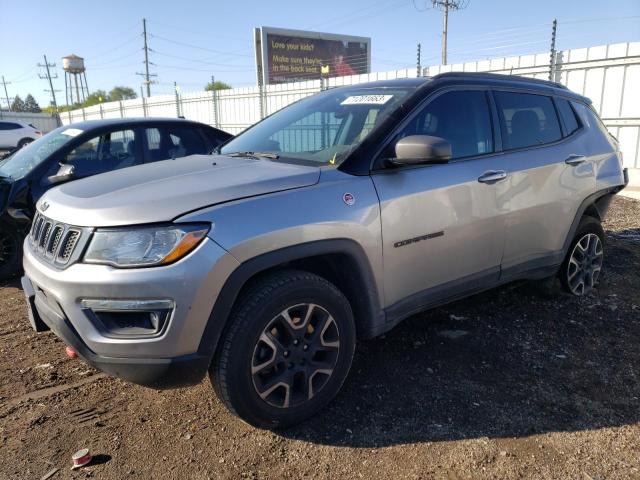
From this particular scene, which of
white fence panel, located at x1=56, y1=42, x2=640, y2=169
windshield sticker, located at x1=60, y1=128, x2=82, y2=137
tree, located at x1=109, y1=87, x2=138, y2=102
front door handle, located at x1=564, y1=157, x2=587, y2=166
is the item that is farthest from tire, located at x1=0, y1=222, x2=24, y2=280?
tree, located at x1=109, y1=87, x2=138, y2=102

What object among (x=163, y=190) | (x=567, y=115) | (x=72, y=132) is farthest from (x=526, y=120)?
(x=72, y=132)

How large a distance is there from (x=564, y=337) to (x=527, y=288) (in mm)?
849

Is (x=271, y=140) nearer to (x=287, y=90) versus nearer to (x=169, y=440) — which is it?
(x=169, y=440)

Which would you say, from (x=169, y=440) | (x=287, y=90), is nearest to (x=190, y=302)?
(x=169, y=440)

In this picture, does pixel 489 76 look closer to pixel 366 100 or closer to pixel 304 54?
pixel 366 100

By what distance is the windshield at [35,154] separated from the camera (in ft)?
17.4

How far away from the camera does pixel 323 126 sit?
3496 millimetres

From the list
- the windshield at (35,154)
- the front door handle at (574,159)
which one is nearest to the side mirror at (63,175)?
the windshield at (35,154)

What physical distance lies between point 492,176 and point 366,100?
3.18 feet

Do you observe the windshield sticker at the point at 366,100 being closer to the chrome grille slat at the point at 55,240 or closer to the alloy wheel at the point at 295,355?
the alloy wheel at the point at 295,355

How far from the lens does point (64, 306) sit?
2309mm

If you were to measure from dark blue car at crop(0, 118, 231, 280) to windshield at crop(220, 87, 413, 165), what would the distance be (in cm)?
234

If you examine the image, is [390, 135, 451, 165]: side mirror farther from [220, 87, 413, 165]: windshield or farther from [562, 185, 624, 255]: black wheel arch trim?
[562, 185, 624, 255]: black wheel arch trim

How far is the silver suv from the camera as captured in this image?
221cm
